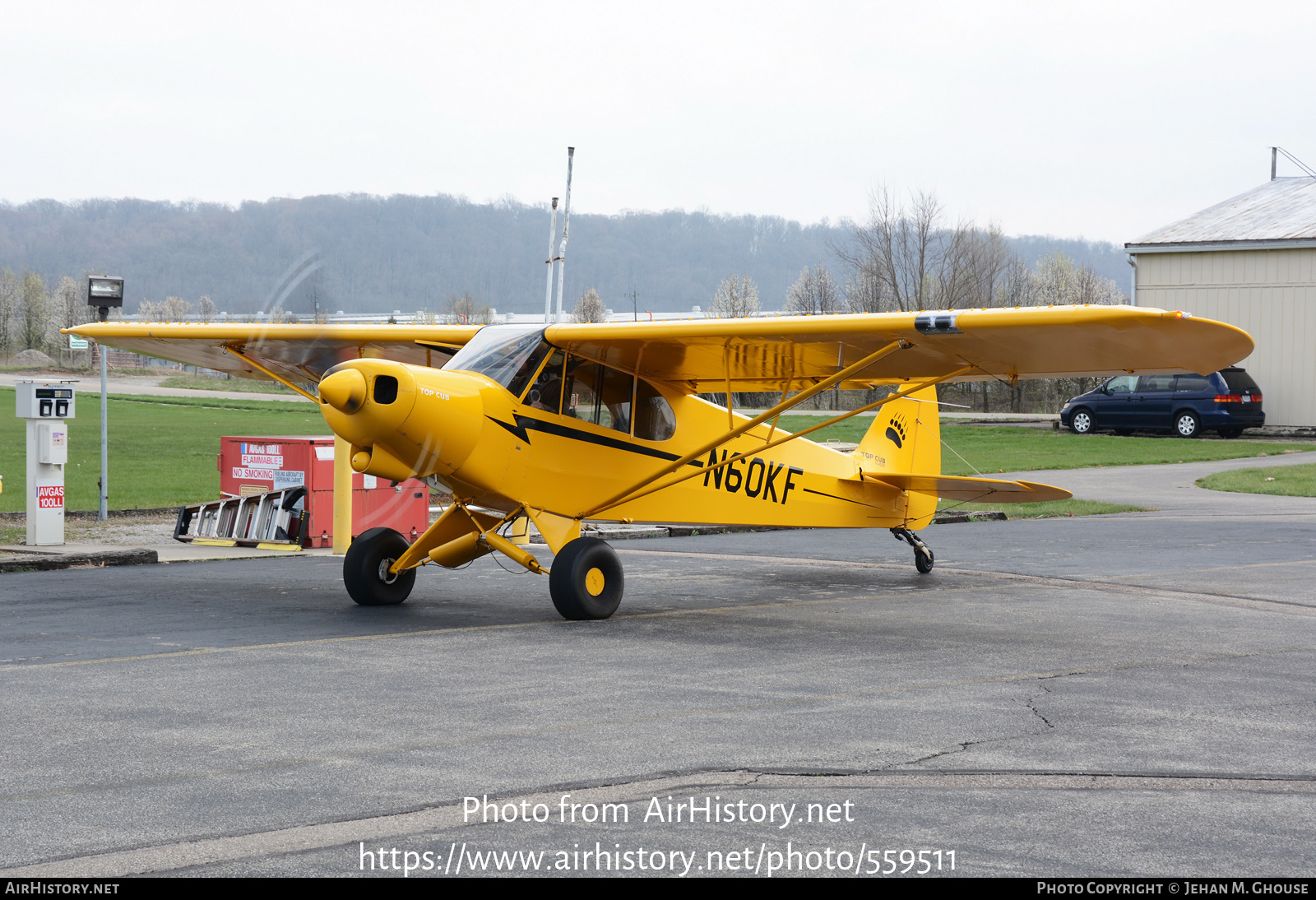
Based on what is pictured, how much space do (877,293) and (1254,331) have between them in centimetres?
2688

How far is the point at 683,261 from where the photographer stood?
538 ft

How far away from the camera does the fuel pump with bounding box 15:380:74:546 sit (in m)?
14.3

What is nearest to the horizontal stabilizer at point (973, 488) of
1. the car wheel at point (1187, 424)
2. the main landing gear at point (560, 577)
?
the main landing gear at point (560, 577)

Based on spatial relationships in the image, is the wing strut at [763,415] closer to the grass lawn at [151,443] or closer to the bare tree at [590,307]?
the grass lawn at [151,443]

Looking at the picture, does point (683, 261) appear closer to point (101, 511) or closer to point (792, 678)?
point (101, 511)

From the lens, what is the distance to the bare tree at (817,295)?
94.7m

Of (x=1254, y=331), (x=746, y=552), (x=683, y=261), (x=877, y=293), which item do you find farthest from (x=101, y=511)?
(x=683, y=261)

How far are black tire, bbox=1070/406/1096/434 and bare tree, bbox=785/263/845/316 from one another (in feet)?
158

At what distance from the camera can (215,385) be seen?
85812mm

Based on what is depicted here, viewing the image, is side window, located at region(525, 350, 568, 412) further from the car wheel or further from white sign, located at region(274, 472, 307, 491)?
the car wheel

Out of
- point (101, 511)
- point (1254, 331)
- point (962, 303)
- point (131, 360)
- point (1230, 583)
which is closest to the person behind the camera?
point (1230, 583)

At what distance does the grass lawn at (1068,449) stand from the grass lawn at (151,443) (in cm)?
1605

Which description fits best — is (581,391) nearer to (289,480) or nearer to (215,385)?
(289,480)

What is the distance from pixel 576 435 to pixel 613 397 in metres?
0.68
